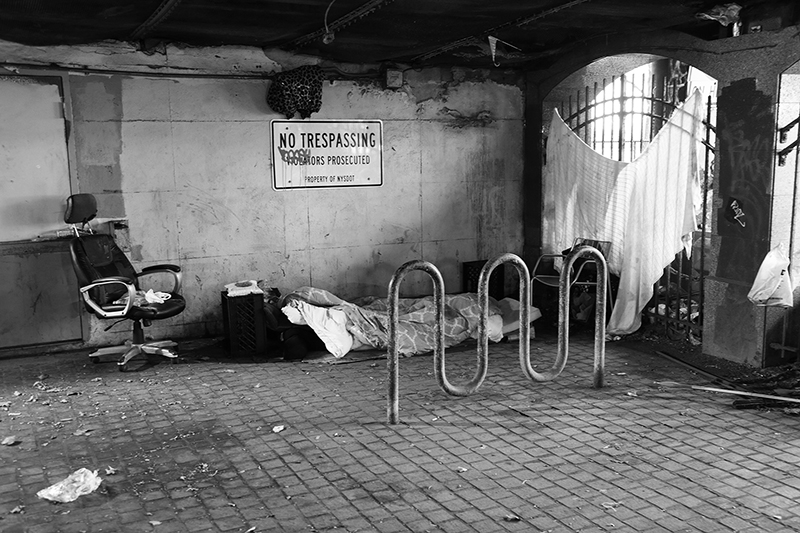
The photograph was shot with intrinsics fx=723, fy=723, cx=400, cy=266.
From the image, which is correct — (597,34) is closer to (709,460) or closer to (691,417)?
(691,417)

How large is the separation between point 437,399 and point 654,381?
1940mm

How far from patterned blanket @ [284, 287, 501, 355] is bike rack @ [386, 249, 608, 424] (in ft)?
5.00

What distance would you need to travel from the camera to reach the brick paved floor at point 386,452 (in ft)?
12.9

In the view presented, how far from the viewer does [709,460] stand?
15.1ft

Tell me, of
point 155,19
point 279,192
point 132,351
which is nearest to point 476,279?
point 279,192

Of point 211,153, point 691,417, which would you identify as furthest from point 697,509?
point 211,153

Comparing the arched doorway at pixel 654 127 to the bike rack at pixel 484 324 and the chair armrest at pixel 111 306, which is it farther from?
the chair armrest at pixel 111 306

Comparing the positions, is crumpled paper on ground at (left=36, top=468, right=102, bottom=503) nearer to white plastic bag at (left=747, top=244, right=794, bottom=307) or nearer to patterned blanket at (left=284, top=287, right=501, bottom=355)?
patterned blanket at (left=284, top=287, right=501, bottom=355)

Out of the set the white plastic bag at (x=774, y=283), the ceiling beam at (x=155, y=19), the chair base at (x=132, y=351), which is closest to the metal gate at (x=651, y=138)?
the white plastic bag at (x=774, y=283)

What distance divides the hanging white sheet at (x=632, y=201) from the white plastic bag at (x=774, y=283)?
1.12 meters

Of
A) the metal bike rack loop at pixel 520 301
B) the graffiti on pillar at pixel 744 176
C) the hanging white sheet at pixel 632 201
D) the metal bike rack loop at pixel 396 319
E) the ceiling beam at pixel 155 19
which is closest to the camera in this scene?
the metal bike rack loop at pixel 396 319

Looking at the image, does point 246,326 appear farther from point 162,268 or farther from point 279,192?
point 279,192

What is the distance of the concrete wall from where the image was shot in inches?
294

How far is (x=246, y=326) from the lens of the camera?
7363mm
